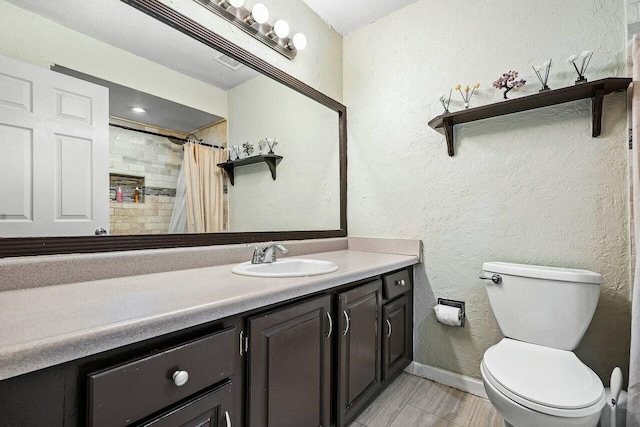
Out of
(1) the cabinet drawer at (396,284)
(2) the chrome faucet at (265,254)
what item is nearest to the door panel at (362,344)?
(1) the cabinet drawer at (396,284)

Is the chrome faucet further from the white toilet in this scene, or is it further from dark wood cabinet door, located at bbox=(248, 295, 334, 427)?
the white toilet

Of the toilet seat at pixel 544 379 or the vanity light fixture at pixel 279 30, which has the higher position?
the vanity light fixture at pixel 279 30

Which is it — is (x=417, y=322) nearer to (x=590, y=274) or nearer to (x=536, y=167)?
(x=590, y=274)

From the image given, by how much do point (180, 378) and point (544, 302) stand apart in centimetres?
154

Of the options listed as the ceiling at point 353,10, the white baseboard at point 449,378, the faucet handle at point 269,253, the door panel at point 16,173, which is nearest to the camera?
the door panel at point 16,173

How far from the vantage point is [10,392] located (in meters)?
0.52

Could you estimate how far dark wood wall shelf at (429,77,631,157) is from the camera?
1306 millimetres

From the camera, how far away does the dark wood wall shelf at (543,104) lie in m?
1.31

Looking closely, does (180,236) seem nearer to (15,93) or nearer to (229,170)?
(229,170)

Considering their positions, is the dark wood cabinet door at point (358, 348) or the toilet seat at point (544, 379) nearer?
the toilet seat at point (544, 379)

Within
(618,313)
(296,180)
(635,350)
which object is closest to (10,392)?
(296,180)

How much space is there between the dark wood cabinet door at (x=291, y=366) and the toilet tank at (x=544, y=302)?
93 centimetres

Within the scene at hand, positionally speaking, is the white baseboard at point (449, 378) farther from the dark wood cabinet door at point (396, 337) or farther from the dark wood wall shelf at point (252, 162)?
the dark wood wall shelf at point (252, 162)

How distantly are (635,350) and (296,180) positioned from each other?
179 cm
